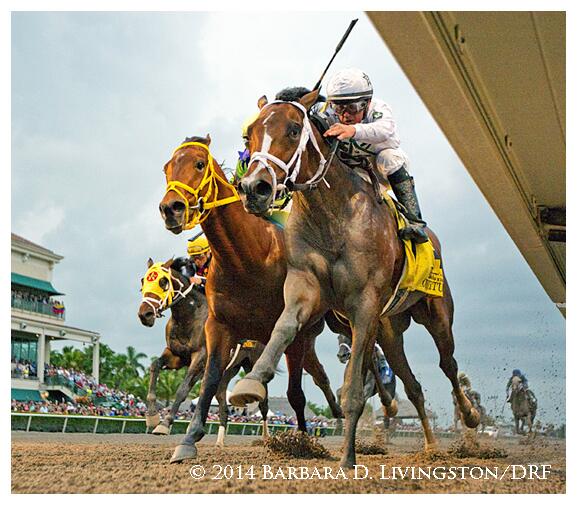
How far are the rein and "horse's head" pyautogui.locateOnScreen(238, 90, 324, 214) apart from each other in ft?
16.7

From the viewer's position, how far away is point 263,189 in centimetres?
503

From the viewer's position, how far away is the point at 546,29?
5.17 meters

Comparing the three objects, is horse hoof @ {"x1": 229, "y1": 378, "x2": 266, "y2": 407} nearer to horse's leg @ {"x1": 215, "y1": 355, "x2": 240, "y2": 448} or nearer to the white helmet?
the white helmet

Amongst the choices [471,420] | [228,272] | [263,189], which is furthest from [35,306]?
[263,189]

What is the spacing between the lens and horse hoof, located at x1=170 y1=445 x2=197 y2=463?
6465 mm

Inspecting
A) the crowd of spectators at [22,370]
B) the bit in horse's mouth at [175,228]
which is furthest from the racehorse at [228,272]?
the crowd of spectators at [22,370]

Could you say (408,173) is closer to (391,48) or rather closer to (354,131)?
(354,131)

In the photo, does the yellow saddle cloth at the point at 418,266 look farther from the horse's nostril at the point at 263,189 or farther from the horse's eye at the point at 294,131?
the horse's nostril at the point at 263,189

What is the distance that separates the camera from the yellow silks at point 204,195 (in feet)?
20.7

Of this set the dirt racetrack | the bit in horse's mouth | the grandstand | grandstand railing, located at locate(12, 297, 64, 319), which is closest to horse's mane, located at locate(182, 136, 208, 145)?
the bit in horse's mouth

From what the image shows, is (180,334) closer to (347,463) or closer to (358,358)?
(358,358)

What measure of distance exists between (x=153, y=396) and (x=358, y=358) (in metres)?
6.25

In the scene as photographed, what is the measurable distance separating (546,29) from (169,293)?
6.39 m
